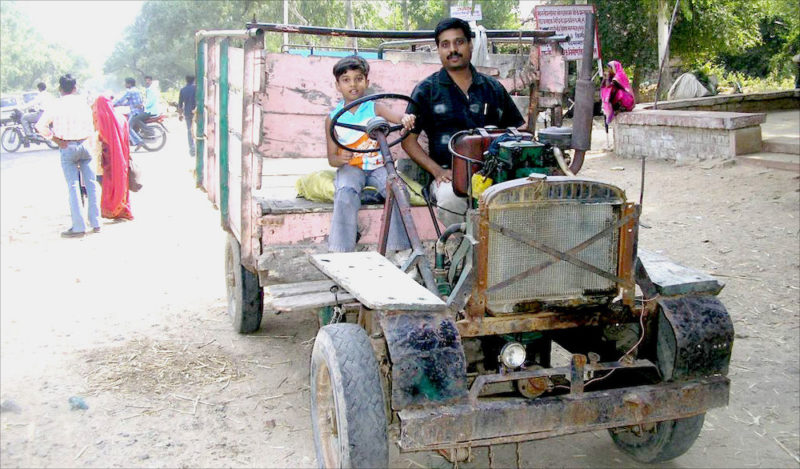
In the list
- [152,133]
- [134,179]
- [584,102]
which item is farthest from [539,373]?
[152,133]

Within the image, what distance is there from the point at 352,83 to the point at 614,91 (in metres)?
7.06

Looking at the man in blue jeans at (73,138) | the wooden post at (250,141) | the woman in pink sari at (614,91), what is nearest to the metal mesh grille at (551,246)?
the wooden post at (250,141)

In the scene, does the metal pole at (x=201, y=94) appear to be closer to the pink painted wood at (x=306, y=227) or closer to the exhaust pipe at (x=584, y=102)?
the pink painted wood at (x=306, y=227)

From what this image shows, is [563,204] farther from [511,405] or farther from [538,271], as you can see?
[511,405]

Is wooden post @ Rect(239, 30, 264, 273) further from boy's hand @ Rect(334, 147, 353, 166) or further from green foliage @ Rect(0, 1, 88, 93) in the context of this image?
green foliage @ Rect(0, 1, 88, 93)

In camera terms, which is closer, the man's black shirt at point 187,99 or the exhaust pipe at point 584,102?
the exhaust pipe at point 584,102

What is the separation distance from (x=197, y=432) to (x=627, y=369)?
2.22 metres

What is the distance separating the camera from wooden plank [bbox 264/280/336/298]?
4.18 meters

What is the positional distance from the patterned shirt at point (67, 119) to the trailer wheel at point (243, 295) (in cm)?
451

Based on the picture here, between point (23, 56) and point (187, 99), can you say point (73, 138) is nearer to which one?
point (187, 99)

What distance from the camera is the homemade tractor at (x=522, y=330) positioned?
9.48 feet

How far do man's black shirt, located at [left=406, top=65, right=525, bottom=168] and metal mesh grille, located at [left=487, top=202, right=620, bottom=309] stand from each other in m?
1.49

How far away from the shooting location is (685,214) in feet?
28.2

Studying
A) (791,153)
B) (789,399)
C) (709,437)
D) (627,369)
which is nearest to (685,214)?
(791,153)
